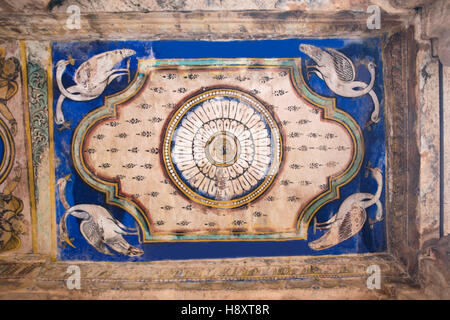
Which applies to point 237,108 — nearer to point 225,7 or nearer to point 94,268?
point 225,7

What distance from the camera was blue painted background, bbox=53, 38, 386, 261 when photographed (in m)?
2.86

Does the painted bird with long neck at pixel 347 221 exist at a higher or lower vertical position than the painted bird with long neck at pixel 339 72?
lower

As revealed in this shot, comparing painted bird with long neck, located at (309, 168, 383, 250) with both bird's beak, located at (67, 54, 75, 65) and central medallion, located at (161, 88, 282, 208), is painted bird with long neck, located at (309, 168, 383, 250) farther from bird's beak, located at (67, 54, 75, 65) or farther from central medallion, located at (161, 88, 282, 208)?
bird's beak, located at (67, 54, 75, 65)

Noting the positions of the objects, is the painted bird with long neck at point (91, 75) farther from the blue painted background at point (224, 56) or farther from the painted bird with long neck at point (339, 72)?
the painted bird with long neck at point (339, 72)

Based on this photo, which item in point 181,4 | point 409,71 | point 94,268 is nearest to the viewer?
point 181,4

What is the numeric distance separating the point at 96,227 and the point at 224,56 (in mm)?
2511

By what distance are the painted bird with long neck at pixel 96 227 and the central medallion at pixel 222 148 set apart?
Result: 36.0 inches

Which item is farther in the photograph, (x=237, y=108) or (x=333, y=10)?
(x=237, y=108)

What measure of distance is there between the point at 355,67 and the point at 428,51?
2.16 ft

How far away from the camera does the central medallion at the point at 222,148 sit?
2.91 metres

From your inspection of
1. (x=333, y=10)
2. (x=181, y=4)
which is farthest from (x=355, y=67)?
(x=181, y=4)

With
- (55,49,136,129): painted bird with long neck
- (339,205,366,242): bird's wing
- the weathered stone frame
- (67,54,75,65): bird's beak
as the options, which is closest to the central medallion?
the weathered stone frame

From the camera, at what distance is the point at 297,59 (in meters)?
2.87

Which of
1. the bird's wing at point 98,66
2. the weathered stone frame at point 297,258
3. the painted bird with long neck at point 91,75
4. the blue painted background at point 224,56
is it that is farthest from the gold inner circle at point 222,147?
the bird's wing at point 98,66
